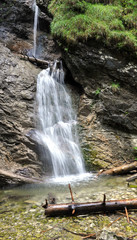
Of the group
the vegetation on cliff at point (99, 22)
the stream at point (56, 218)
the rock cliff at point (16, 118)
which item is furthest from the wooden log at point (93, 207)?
the vegetation on cliff at point (99, 22)

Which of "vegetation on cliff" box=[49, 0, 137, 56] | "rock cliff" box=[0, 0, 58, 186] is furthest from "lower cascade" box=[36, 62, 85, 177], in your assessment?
"vegetation on cliff" box=[49, 0, 137, 56]

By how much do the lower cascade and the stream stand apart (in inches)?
58.6

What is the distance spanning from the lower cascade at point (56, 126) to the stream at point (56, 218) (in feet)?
4.88

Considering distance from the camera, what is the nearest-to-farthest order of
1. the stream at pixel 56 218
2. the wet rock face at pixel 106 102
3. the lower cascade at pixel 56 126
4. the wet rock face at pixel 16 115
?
the stream at pixel 56 218 → the wet rock face at pixel 16 115 → the lower cascade at pixel 56 126 → the wet rock face at pixel 106 102

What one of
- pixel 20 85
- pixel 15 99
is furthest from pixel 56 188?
pixel 20 85

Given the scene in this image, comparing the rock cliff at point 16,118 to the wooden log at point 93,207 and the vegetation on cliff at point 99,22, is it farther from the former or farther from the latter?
the wooden log at point 93,207

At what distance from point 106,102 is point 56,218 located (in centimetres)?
609

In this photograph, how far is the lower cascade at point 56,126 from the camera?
Answer: 22.4ft

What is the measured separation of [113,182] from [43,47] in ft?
37.1

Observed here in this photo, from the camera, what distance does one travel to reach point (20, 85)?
Result: 331 inches

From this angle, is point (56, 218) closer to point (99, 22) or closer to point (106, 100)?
point (106, 100)

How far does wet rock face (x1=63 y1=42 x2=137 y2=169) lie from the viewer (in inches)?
301

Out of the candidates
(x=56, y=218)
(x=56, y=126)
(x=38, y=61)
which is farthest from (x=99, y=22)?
(x=56, y=218)

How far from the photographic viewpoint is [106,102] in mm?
8234
